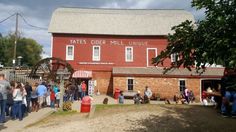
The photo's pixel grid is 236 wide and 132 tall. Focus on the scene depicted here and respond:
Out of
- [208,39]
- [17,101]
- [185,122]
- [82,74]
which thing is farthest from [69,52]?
[208,39]

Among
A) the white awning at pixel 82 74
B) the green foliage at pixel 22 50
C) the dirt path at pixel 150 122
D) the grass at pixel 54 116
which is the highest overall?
the green foliage at pixel 22 50

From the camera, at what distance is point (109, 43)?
4184 cm

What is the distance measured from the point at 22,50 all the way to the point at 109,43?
45.9 meters

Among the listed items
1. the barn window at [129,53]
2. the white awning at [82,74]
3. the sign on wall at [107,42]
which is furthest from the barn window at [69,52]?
the barn window at [129,53]

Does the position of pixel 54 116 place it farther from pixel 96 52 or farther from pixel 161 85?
pixel 96 52

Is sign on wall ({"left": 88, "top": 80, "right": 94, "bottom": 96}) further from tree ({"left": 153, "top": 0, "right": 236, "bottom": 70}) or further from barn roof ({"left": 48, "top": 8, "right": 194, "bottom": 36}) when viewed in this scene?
tree ({"left": 153, "top": 0, "right": 236, "bottom": 70})

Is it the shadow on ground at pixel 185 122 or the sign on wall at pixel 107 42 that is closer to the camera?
the shadow on ground at pixel 185 122

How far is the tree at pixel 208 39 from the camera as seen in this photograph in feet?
28.8

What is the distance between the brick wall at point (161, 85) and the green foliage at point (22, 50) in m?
43.0

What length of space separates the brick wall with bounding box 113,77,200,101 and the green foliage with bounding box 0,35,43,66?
42956 millimetres

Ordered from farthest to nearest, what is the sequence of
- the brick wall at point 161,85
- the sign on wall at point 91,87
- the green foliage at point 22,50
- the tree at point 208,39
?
the green foliage at point 22,50, the sign on wall at point 91,87, the brick wall at point 161,85, the tree at point 208,39

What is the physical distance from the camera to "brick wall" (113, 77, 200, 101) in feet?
122

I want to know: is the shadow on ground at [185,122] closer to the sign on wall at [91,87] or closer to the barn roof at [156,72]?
the barn roof at [156,72]

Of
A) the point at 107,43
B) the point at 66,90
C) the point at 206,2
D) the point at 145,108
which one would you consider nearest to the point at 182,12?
the point at 107,43
